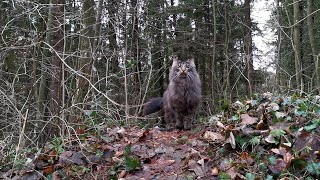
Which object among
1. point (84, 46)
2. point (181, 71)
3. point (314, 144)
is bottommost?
point (314, 144)

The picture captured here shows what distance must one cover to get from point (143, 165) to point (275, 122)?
193 cm

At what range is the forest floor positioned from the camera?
4465 mm

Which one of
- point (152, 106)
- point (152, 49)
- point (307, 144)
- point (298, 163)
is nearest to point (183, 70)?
point (152, 106)

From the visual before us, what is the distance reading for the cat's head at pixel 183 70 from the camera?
679 cm

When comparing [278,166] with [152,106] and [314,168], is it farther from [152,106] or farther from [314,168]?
[152,106]

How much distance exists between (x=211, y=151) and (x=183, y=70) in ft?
6.82

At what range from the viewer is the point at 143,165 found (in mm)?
5195

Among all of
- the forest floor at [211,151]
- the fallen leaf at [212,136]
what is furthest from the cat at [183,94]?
the fallen leaf at [212,136]

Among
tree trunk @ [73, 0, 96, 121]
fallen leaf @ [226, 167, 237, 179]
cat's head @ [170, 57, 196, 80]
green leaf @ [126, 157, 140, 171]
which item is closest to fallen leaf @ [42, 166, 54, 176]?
tree trunk @ [73, 0, 96, 121]

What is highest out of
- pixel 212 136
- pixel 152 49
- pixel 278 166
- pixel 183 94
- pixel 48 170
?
pixel 152 49

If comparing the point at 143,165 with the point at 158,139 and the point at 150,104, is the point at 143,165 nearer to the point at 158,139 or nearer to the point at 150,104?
the point at 158,139

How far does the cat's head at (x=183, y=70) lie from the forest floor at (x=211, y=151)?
41.6 inches

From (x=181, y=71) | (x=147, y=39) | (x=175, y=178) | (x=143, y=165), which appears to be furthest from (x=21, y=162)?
(x=147, y=39)

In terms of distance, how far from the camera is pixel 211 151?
510 centimetres
